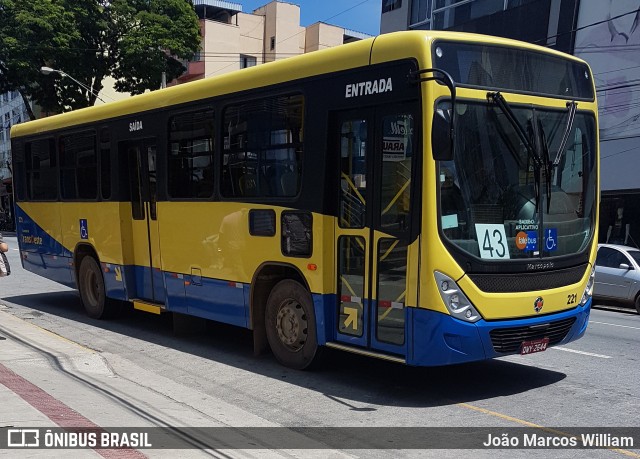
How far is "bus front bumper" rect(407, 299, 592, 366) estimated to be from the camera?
5.82 m

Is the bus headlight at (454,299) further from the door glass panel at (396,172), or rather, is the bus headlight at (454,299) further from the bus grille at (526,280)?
the door glass panel at (396,172)

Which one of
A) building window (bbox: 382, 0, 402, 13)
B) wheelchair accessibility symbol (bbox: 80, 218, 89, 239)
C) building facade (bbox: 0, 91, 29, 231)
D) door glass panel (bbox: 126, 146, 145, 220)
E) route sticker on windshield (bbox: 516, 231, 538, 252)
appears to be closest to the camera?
route sticker on windshield (bbox: 516, 231, 538, 252)

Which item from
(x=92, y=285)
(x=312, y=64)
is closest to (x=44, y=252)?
(x=92, y=285)

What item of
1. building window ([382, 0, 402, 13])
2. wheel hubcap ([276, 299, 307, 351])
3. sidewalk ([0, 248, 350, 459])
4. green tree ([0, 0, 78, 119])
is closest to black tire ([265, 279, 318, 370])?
wheel hubcap ([276, 299, 307, 351])

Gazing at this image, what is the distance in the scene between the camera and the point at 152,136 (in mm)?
9609

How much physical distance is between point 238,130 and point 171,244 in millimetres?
2199

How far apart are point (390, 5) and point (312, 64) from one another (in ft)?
78.9

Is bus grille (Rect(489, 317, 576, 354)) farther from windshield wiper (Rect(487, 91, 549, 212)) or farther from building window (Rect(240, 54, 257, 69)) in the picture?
building window (Rect(240, 54, 257, 69))

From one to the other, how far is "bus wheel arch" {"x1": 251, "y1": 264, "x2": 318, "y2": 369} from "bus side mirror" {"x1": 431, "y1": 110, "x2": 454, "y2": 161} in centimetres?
224

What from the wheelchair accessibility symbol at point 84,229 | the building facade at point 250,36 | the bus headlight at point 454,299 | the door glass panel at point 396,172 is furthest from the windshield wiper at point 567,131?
the building facade at point 250,36

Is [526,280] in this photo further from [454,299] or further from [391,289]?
[391,289]

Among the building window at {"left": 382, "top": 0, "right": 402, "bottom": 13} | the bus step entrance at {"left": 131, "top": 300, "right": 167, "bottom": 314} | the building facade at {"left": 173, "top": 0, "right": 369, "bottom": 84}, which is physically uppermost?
the building facade at {"left": 173, "top": 0, "right": 369, "bottom": 84}

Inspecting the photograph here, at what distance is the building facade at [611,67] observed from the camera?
19.7m

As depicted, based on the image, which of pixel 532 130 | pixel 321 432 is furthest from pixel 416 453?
pixel 532 130
